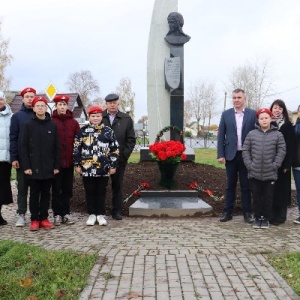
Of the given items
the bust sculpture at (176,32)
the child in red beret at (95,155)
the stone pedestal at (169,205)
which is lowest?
the stone pedestal at (169,205)

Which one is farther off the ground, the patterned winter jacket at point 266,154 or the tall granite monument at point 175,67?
the tall granite monument at point 175,67

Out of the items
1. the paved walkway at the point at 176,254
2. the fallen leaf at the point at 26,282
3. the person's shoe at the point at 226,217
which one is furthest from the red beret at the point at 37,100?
the person's shoe at the point at 226,217

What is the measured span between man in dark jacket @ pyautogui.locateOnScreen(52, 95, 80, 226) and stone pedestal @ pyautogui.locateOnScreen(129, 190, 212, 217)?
3.68 feet

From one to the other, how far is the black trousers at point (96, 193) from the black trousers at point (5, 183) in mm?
1149

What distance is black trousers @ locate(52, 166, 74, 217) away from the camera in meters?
6.37

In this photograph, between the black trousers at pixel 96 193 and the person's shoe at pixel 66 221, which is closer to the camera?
the black trousers at pixel 96 193

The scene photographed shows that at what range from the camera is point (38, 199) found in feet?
20.6

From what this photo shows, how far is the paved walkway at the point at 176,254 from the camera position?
3.68 m

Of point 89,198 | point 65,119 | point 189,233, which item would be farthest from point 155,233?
point 65,119

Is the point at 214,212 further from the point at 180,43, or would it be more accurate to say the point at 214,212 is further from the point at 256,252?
the point at 180,43

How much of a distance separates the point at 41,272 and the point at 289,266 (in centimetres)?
242

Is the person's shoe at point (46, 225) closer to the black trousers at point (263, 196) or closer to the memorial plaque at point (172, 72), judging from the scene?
the black trousers at point (263, 196)

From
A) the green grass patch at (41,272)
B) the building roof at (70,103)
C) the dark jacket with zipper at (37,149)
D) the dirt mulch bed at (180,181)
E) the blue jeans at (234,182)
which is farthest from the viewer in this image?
the building roof at (70,103)

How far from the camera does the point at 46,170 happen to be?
601cm
